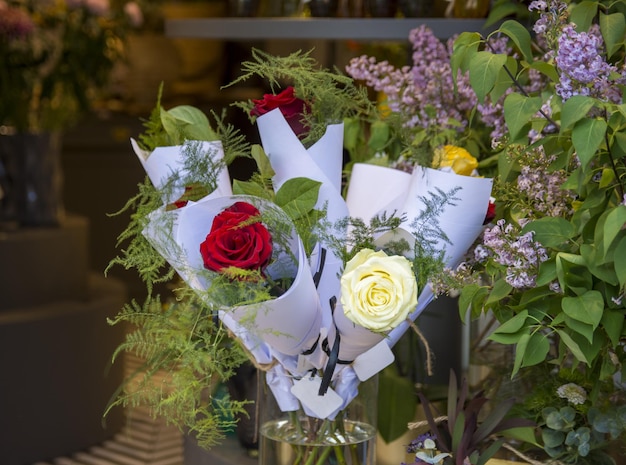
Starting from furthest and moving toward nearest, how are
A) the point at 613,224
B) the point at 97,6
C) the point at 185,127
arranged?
1. the point at 97,6
2. the point at 185,127
3. the point at 613,224

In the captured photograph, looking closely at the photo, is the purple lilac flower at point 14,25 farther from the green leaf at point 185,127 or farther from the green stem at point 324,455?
the green stem at point 324,455

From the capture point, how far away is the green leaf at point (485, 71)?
0.92m

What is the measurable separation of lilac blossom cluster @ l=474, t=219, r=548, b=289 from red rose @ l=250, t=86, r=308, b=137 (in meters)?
0.25

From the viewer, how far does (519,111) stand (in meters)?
0.91

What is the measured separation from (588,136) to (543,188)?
20 centimetres

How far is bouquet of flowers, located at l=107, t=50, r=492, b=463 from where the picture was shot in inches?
36.5

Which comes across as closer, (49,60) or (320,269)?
(320,269)

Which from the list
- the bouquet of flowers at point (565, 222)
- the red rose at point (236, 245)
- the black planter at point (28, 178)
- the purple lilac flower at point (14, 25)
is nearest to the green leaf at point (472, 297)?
the bouquet of flowers at point (565, 222)

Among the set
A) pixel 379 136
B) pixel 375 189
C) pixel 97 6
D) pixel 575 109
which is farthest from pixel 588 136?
pixel 97 6

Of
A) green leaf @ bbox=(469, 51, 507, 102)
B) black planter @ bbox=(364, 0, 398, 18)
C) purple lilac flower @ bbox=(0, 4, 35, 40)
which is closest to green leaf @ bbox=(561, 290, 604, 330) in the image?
green leaf @ bbox=(469, 51, 507, 102)

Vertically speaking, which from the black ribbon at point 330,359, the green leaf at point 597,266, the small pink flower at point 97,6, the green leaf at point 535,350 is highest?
the small pink flower at point 97,6

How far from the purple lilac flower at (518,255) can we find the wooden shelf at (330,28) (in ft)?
2.14

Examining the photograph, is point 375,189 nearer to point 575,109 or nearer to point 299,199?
point 299,199

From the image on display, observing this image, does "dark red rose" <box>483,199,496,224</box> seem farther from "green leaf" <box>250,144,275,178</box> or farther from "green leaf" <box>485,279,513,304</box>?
"green leaf" <box>250,144,275,178</box>
